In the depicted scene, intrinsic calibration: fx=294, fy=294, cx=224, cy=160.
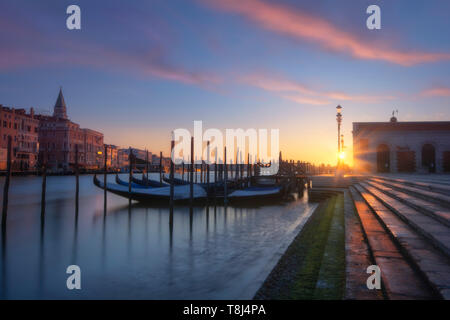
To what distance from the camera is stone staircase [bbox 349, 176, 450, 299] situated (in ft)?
11.0

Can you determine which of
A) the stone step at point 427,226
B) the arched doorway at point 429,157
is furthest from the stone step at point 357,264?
the arched doorway at point 429,157

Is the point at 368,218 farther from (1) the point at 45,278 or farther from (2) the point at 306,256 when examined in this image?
(1) the point at 45,278

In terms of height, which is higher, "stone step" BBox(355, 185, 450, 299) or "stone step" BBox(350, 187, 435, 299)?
"stone step" BBox(355, 185, 450, 299)

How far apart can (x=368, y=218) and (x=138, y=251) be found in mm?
7281

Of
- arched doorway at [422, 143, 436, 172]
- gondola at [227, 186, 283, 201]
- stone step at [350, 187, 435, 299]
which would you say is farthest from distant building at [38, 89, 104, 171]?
stone step at [350, 187, 435, 299]

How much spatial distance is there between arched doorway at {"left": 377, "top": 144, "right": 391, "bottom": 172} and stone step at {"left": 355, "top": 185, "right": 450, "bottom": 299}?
22.1 metres

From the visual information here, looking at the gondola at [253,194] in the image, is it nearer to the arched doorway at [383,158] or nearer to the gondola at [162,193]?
the gondola at [162,193]

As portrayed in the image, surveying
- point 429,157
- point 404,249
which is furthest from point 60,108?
point 404,249

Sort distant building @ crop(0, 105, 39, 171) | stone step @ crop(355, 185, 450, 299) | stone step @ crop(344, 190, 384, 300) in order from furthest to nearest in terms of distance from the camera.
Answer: distant building @ crop(0, 105, 39, 171)
stone step @ crop(344, 190, 384, 300)
stone step @ crop(355, 185, 450, 299)

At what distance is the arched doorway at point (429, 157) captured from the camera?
969 inches

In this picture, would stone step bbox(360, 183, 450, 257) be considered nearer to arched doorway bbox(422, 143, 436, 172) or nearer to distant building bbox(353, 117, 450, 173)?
distant building bbox(353, 117, 450, 173)

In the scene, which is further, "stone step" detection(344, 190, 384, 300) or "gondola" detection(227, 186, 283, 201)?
"gondola" detection(227, 186, 283, 201)

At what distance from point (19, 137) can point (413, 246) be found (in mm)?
74996
